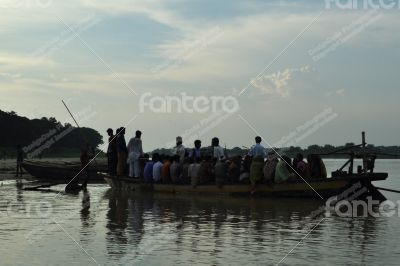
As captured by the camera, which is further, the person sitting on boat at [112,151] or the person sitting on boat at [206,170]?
the person sitting on boat at [112,151]

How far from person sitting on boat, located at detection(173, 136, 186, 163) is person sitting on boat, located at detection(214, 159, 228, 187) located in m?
2.17

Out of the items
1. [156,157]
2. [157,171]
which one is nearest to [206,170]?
[157,171]

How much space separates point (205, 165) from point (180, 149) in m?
1.98

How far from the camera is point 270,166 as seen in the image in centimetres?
2000

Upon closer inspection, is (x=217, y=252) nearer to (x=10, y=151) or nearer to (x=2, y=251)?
(x=2, y=251)

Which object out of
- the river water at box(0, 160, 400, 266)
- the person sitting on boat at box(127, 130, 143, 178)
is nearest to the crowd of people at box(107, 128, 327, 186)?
the person sitting on boat at box(127, 130, 143, 178)

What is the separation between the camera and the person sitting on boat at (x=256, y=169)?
20094mm

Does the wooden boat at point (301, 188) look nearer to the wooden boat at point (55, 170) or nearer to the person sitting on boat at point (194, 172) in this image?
the person sitting on boat at point (194, 172)

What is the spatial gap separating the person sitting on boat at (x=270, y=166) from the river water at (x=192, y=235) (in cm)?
105

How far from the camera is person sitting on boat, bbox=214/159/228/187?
21047 mm

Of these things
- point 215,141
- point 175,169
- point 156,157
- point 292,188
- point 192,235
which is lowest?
point 192,235

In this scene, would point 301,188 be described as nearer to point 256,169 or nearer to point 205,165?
point 256,169

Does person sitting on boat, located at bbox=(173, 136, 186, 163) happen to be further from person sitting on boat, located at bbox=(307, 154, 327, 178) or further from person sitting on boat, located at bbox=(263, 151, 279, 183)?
person sitting on boat, located at bbox=(307, 154, 327, 178)

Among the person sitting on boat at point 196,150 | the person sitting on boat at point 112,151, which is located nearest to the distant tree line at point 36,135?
the person sitting on boat at point 112,151
